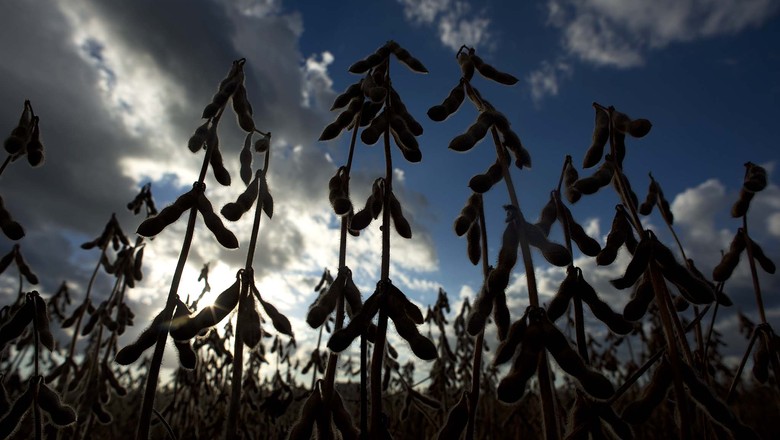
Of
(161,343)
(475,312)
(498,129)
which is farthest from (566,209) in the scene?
(161,343)

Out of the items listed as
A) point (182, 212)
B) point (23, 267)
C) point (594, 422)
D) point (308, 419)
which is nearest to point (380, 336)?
point (308, 419)

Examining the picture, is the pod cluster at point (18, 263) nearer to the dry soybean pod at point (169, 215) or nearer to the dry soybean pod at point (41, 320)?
the dry soybean pod at point (41, 320)

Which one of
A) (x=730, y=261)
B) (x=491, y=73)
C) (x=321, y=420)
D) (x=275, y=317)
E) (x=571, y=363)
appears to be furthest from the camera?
(x=730, y=261)

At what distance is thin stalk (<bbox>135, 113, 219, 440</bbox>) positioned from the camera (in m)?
1.57

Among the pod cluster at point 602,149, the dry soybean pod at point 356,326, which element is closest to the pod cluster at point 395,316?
the dry soybean pod at point 356,326

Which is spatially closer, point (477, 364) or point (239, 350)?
point (239, 350)

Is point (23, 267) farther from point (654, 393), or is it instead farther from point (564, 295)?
point (654, 393)

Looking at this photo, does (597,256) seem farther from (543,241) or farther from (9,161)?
(9,161)

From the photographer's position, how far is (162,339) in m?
1.68

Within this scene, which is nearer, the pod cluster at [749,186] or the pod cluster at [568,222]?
the pod cluster at [568,222]

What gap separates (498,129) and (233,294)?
1.23 metres

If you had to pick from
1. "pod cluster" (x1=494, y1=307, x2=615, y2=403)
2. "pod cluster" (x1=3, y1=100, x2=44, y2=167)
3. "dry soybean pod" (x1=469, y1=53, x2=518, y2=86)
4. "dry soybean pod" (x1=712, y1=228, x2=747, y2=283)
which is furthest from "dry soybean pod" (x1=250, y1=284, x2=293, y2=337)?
"dry soybean pod" (x1=712, y1=228, x2=747, y2=283)

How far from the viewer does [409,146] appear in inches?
78.8

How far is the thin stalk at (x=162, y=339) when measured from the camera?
5.14 ft
